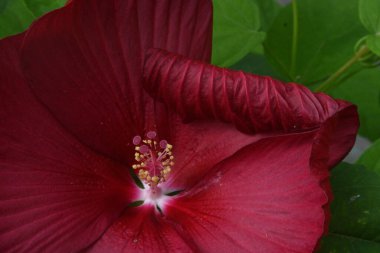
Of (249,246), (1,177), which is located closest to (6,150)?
(1,177)

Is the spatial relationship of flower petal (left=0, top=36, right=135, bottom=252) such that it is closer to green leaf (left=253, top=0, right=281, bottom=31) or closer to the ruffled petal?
the ruffled petal

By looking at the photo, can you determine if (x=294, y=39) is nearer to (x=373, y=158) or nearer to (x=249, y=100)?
(x=373, y=158)

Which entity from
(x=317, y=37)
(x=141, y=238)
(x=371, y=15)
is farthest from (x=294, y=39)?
(x=141, y=238)

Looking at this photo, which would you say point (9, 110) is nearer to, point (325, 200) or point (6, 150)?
point (6, 150)

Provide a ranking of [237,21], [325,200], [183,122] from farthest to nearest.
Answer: [237,21]
[183,122]
[325,200]

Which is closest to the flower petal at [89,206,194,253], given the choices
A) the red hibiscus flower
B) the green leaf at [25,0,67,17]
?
the red hibiscus flower

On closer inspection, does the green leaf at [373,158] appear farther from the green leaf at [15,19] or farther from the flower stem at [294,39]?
the green leaf at [15,19]
